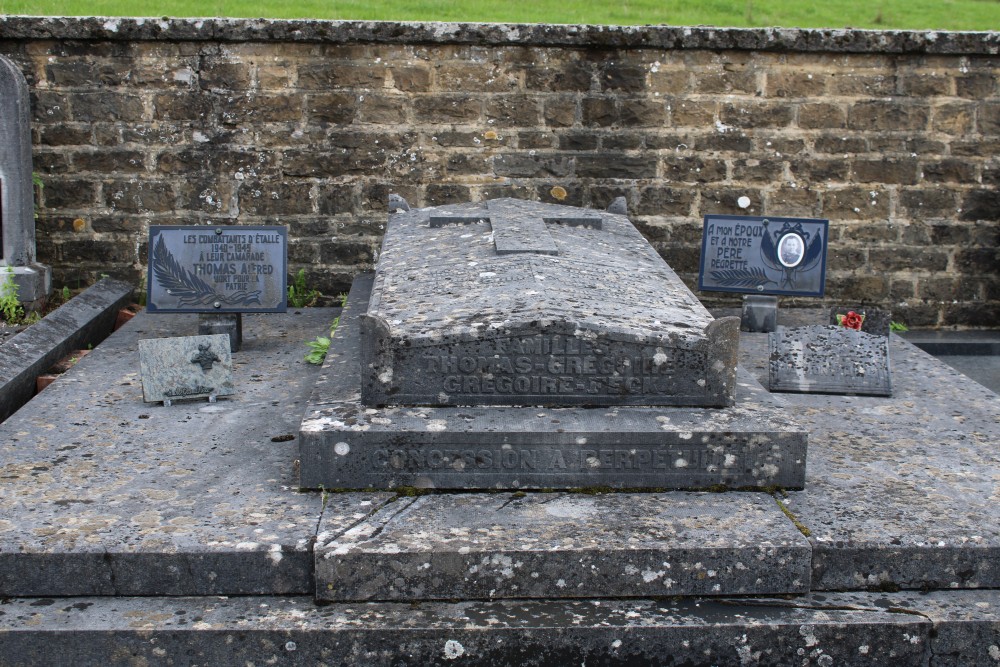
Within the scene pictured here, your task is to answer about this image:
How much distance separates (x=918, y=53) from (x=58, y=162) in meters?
5.83

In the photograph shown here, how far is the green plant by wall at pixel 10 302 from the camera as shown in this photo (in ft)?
21.4

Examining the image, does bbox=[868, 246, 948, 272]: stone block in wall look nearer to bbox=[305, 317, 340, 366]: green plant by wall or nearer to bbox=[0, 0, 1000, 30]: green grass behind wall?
bbox=[0, 0, 1000, 30]: green grass behind wall

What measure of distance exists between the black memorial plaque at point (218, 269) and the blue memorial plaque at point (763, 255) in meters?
2.51

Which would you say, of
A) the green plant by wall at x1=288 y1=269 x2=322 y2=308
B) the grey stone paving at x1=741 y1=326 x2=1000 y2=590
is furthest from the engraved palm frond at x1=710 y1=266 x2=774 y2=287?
the green plant by wall at x1=288 y1=269 x2=322 y2=308

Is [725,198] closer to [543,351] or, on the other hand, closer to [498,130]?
[498,130]

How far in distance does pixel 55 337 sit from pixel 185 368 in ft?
4.66

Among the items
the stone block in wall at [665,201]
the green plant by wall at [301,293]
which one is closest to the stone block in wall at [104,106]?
the green plant by wall at [301,293]

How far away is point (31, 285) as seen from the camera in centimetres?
674

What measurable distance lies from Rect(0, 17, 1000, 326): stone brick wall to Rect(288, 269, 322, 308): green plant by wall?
0.09m

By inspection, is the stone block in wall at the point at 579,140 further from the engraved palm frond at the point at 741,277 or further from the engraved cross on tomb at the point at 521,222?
the engraved palm frond at the point at 741,277

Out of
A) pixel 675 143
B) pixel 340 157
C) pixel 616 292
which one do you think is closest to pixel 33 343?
pixel 340 157

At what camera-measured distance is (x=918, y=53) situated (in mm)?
7223

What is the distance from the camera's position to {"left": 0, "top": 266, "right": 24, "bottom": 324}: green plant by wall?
21.4 ft

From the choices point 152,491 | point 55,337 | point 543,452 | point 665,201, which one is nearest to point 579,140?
point 665,201
